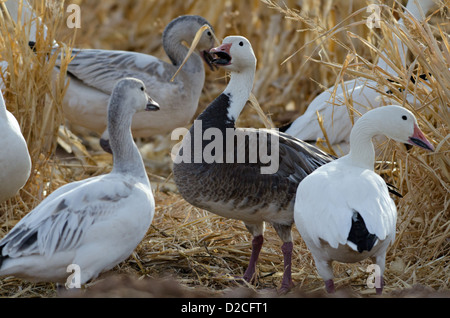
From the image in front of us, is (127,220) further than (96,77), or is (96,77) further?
(96,77)

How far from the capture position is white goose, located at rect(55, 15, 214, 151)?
604 centimetres

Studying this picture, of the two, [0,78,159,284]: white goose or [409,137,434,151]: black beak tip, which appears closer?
[0,78,159,284]: white goose

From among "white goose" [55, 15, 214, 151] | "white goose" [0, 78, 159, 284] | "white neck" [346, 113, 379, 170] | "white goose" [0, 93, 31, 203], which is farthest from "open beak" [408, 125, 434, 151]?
"white goose" [55, 15, 214, 151]

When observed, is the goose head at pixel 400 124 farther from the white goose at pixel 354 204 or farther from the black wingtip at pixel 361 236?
the black wingtip at pixel 361 236

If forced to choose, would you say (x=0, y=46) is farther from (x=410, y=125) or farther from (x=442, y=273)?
(x=442, y=273)

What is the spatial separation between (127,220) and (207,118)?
99cm

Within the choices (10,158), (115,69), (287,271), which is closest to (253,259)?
(287,271)

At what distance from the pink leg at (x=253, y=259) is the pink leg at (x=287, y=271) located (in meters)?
0.19

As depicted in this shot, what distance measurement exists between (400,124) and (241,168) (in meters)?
0.91

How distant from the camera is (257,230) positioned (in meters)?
4.47

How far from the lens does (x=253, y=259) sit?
4.42 meters

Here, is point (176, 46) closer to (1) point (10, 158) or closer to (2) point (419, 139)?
(1) point (10, 158)

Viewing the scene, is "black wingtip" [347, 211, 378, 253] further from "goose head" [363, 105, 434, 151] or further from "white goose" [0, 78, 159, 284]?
"white goose" [0, 78, 159, 284]
